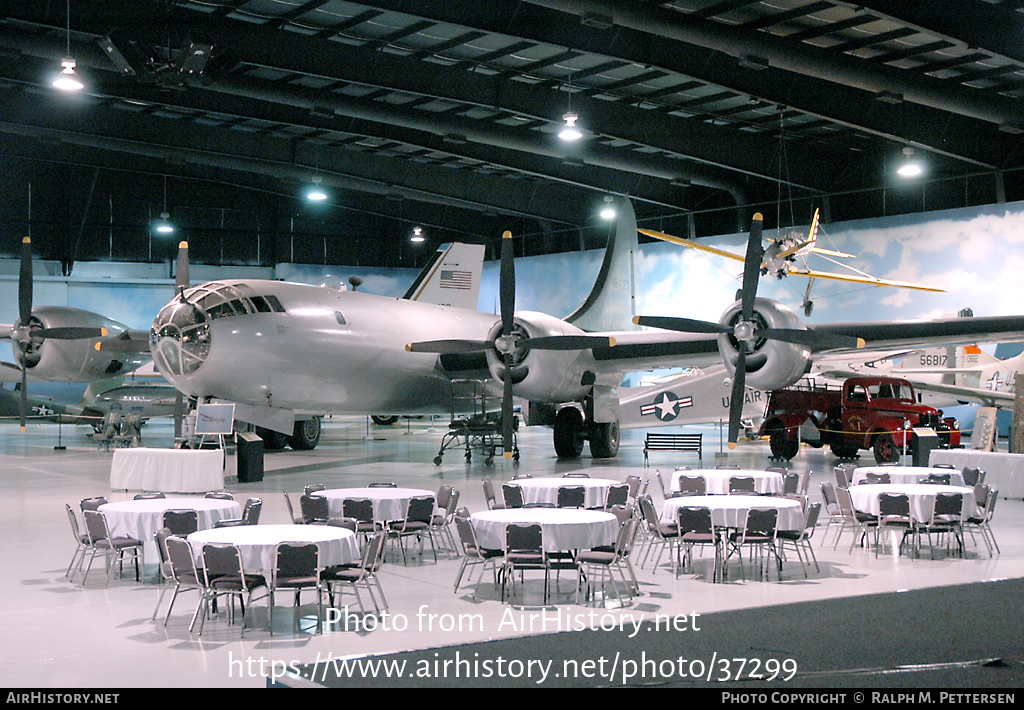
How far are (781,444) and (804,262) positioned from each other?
7.56m

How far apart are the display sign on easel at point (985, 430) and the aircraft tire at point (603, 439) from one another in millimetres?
7371

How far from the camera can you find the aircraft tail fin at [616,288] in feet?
76.7

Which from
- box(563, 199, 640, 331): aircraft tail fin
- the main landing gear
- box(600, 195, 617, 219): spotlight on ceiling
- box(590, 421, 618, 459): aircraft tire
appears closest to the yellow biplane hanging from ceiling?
box(563, 199, 640, 331): aircraft tail fin

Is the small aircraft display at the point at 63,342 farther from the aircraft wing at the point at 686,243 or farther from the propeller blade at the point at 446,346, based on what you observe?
the aircraft wing at the point at 686,243

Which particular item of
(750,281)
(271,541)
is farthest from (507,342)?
(271,541)

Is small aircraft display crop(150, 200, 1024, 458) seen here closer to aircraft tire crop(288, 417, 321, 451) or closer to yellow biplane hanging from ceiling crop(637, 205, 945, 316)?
aircraft tire crop(288, 417, 321, 451)

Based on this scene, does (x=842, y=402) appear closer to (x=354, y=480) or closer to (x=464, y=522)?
(x=354, y=480)

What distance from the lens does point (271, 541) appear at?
7230 mm

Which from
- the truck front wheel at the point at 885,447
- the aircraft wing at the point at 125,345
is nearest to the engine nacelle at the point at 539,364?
the truck front wheel at the point at 885,447

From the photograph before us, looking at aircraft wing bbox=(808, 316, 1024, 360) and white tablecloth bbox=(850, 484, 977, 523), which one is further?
aircraft wing bbox=(808, 316, 1024, 360)

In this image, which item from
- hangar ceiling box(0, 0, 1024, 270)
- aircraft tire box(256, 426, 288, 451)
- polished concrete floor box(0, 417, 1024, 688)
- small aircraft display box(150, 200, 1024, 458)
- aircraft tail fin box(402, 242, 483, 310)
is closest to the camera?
polished concrete floor box(0, 417, 1024, 688)

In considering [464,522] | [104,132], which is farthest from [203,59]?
[464,522]

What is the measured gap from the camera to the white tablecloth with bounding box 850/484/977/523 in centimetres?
1004

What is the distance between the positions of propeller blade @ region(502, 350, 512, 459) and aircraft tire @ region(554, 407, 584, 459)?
13.6ft
